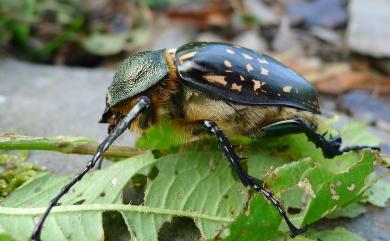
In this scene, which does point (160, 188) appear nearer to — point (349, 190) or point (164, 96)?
point (164, 96)

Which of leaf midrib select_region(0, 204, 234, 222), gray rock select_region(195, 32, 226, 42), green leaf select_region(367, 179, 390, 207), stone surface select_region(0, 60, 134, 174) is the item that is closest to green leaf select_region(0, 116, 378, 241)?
leaf midrib select_region(0, 204, 234, 222)

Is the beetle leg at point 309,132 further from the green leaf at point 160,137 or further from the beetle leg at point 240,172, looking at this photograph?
the green leaf at point 160,137

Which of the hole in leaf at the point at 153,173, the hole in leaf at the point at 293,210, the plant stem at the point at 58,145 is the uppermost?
the plant stem at the point at 58,145

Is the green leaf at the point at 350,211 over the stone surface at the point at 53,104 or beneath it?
beneath

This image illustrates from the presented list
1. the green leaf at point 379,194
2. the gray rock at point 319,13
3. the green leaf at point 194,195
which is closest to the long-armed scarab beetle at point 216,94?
the green leaf at point 194,195

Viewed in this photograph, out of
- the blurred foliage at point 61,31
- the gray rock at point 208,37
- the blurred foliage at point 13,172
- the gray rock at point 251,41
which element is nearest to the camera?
the blurred foliage at point 13,172

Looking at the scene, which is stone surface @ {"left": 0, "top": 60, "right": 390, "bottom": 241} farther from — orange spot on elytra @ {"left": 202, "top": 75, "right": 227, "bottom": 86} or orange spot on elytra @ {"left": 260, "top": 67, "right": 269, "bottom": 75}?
orange spot on elytra @ {"left": 260, "top": 67, "right": 269, "bottom": 75}
